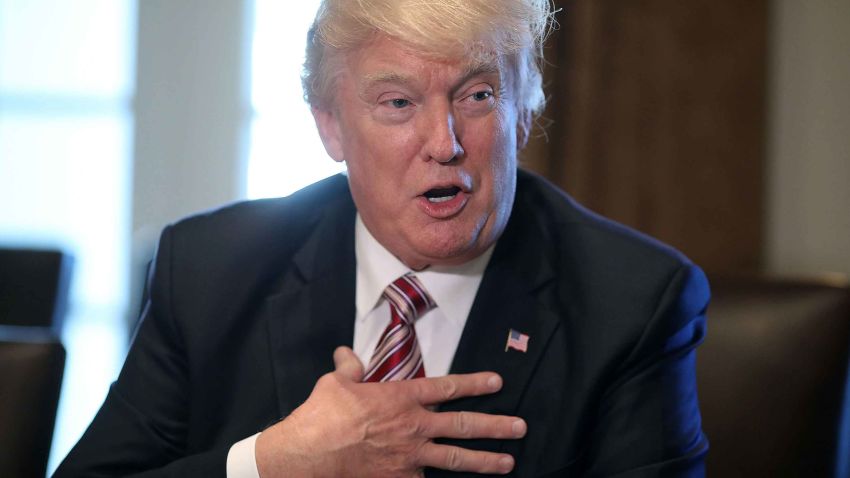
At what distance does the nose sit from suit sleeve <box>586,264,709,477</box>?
1.46 feet

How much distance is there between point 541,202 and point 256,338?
610 mm

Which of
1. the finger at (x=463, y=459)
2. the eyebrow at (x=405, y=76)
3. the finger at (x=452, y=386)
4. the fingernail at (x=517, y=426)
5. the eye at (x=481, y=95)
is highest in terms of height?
the eyebrow at (x=405, y=76)

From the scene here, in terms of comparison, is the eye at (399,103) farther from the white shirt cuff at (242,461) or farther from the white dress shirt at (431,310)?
the white shirt cuff at (242,461)

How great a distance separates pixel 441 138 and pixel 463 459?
0.52 metres

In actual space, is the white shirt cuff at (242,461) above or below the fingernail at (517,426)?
below

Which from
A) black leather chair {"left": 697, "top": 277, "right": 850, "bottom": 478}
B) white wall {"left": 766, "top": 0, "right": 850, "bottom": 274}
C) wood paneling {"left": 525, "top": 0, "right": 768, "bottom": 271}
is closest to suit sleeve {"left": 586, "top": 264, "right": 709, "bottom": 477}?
black leather chair {"left": 697, "top": 277, "right": 850, "bottom": 478}

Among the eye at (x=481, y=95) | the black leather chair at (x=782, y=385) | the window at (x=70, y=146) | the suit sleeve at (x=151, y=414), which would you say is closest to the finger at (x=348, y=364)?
the suit sleeve at (x=151, y=414)

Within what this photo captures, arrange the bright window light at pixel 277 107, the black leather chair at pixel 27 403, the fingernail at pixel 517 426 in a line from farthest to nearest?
the bright window light at pixel 277 107, the fingernail at pixel 517 426, the black leather chair at pixel 27 403

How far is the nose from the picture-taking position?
5.03 ft

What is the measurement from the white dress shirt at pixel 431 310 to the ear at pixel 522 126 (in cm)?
22

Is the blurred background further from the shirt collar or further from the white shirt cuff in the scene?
the white shirt cuff

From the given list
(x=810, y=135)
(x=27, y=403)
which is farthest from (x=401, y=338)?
(x=810, y=135)

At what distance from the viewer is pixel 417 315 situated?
1729 millimetres

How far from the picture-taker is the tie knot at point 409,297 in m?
1.71
